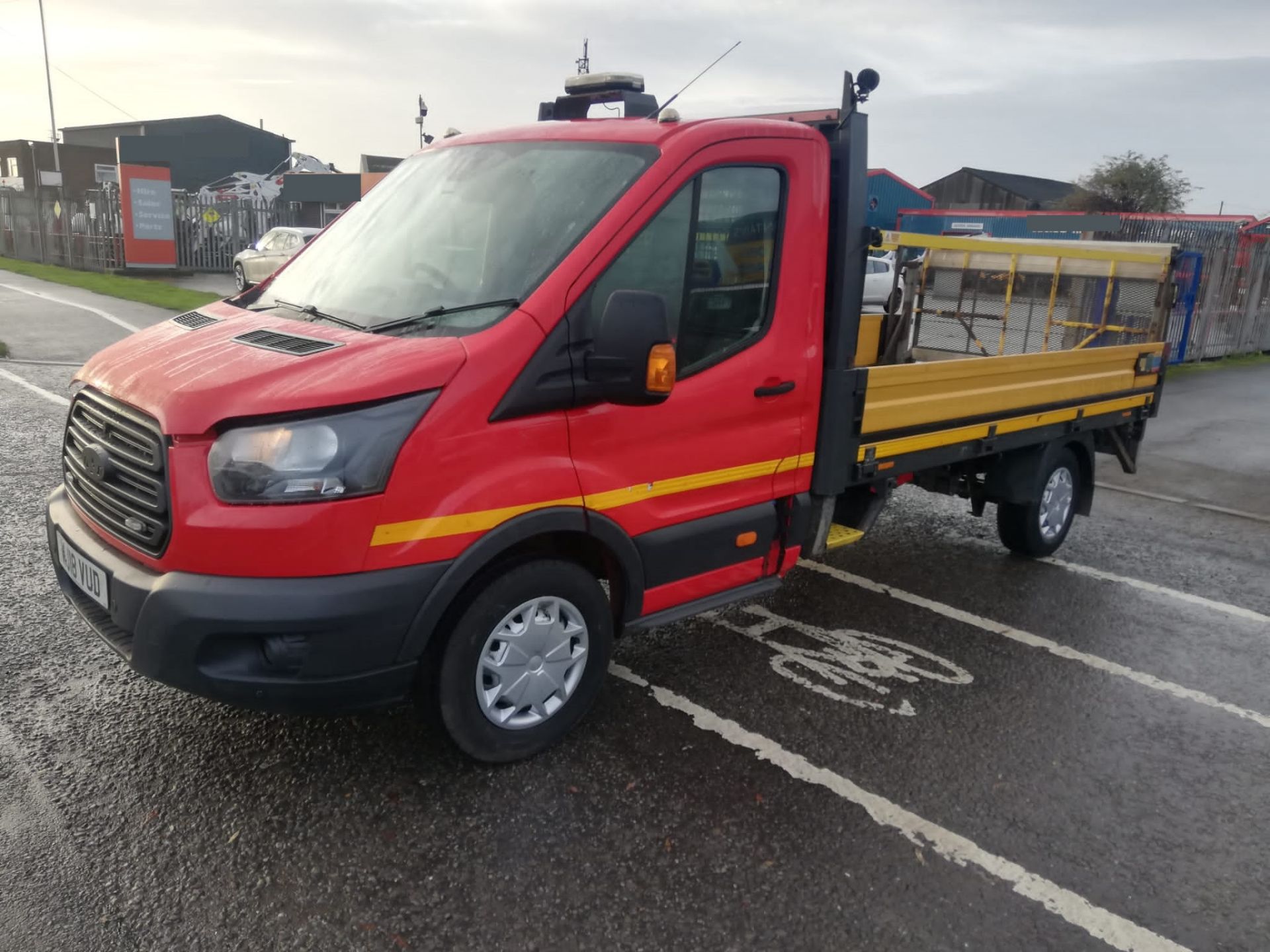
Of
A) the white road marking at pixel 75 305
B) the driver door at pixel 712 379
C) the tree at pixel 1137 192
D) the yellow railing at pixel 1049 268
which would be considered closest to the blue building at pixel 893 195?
the tree at pixel 1137 192

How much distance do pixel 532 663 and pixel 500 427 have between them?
0.88 m

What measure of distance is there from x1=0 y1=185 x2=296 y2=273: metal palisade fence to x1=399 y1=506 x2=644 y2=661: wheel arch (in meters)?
28.2

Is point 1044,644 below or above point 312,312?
below

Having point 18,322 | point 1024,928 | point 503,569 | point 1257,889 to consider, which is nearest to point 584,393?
point 503,569

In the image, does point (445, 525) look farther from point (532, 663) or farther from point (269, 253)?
point (269, 253)

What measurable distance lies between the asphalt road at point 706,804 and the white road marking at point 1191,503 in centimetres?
346

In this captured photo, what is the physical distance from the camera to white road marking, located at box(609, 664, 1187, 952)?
2.89 meters

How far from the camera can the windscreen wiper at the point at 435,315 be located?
3.24m

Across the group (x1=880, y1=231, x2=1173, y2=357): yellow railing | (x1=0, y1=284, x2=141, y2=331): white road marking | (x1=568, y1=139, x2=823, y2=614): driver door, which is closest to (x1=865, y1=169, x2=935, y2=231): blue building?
(x1=0, y1=284, x2=141, y2=331): white road marking

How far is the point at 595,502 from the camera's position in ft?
11.2

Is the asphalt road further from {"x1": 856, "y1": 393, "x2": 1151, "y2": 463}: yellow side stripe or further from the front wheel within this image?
{"x1": 856, "y1": 393, "x2": 1151, "y2": 463}: yellow side stripe

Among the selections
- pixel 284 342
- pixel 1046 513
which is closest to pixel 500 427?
pixel 284 342

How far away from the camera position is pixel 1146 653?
495 cm

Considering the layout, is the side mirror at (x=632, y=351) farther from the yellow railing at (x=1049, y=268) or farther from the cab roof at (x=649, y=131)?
the yellow railing at (x=1049, y=268)
